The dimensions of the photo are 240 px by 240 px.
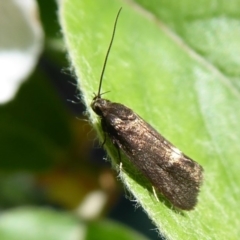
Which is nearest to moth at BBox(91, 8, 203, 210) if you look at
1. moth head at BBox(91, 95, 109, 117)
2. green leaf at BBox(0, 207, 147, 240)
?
moth head at BBox(91, 95, 109, 117)

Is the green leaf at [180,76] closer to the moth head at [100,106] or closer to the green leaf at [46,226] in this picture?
the moth head at [100,106]

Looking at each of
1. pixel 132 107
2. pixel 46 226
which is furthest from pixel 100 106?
pixel 46 226

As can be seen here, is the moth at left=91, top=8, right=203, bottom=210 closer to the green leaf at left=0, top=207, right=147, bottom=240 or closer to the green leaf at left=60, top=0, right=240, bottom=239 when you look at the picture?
the green leaf at left=60, top=0, right=240, bottom=239

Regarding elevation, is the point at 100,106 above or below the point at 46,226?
above

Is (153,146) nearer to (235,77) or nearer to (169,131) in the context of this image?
(169,131)

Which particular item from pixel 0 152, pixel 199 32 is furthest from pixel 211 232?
pixel 0 152

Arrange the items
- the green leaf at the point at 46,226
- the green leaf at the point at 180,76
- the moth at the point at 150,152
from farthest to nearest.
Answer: the green leaf at the point at 46,226 → the moth at the point at 150,152 → the green leaf at the point at 180,76

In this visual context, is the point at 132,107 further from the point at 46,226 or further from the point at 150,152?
the point at 46,226

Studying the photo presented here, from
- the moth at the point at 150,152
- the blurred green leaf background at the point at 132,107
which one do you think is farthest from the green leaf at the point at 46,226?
the moth at the point at 150,152
